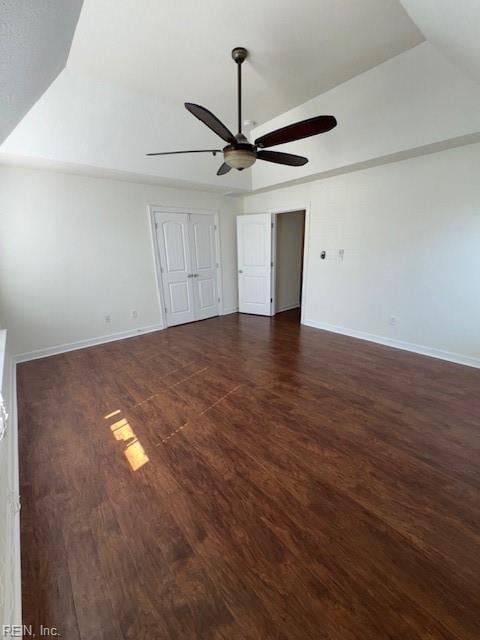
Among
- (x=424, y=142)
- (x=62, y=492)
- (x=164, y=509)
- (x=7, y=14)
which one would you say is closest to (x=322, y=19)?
(x=424, y=142)

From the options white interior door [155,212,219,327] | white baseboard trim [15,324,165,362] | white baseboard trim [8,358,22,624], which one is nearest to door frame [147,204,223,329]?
white interior door [155,212,219,327]

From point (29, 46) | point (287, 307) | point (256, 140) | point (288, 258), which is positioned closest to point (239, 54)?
point (256, 140)

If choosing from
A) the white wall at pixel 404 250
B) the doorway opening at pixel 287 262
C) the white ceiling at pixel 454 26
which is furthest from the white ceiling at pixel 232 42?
the doorway opening at pixel 287 262

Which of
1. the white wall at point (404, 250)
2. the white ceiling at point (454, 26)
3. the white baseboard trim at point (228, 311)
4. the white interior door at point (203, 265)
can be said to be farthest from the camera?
the white baseboard trim at point (228, 311)

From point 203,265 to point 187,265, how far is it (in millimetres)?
374

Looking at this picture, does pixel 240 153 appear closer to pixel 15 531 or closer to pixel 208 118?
pixel 208 118

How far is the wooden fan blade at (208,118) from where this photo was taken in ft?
6.54

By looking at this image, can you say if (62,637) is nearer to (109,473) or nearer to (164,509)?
(164,509)

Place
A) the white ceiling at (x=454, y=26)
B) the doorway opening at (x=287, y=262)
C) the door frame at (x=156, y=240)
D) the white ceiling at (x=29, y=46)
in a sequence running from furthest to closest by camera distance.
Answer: the doorway opening at (x=287, y=262), the door frame at (x=156, y=240), the white ceiling at (x=454, y=26), the white ceiling at (x=29, y=46)

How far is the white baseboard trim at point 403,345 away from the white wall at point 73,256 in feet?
10.1

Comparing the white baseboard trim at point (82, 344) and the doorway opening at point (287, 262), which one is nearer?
the white baseboard trim at point (82, 344)

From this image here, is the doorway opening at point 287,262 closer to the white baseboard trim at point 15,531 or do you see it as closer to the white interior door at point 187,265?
the white interior door at point 187,265

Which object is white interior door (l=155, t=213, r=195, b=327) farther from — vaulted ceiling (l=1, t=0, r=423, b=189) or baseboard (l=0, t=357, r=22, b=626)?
baseboard (l=0, t=357, r=22, b=626)

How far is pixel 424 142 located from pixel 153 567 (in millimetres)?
4238
